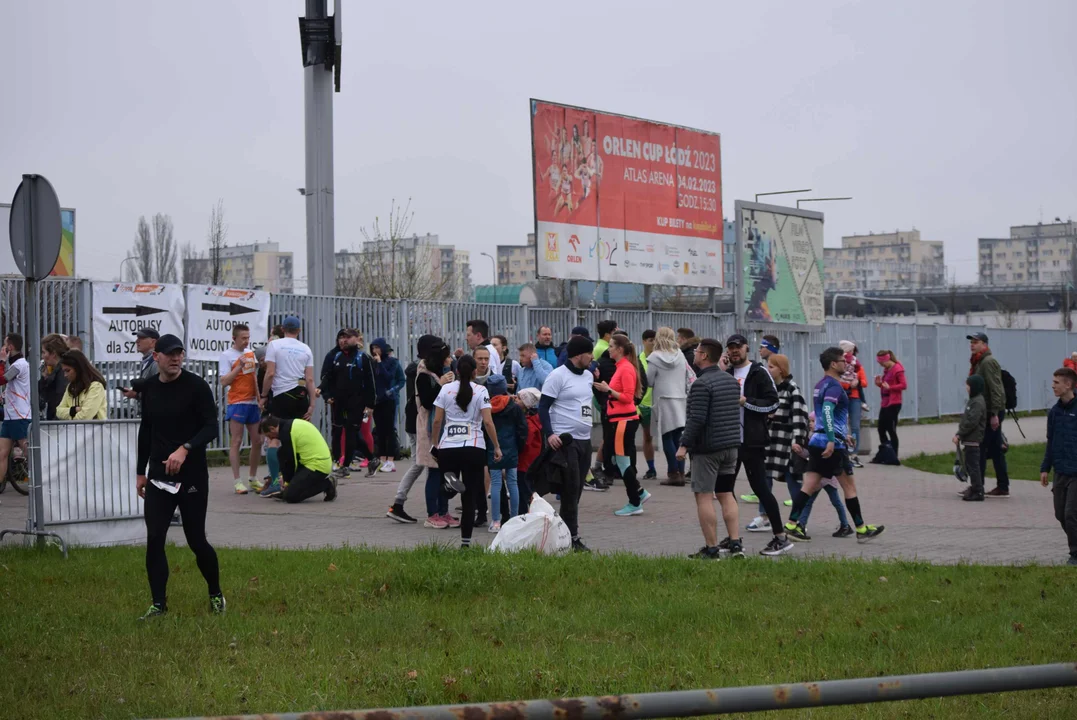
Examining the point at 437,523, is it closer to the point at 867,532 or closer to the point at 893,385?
the point at 867,532

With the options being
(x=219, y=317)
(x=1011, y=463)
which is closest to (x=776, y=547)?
(x=219, y=317)

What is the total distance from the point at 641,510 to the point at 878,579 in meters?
4.92

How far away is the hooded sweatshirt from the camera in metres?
14.4

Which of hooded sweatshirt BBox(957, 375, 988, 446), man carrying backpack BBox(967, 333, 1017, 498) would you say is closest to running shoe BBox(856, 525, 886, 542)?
hooded sweatshirt BBox(957, 375, 988, 446)

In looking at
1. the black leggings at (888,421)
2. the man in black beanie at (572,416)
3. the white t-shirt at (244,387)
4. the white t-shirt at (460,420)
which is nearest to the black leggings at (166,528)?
the white t-shirt at (460,420)

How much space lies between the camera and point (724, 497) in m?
10.2

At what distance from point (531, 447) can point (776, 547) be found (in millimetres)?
2603

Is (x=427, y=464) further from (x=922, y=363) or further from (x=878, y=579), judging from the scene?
(x=922, y=363)

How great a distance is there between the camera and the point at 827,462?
11219mm

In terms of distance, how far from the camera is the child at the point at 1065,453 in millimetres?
9656

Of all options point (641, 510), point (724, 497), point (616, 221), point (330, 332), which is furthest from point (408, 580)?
point (616, 221)

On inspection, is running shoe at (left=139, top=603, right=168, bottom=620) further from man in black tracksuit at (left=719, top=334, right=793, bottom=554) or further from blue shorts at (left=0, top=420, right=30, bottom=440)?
blue shorts at (left=0, top=420, right=30, bottom=440)

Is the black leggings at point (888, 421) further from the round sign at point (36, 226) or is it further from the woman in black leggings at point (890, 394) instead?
the round sign at point (36, 226)

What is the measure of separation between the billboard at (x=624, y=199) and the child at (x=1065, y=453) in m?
14.1
